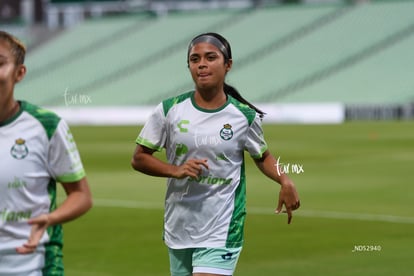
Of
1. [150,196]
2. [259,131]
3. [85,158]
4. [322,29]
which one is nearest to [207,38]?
[259,131]

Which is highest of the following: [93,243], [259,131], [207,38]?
[207,38]

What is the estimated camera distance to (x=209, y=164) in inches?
290

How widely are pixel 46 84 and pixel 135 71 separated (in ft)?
19.2

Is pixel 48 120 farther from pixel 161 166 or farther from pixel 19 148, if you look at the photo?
pixel 161 166

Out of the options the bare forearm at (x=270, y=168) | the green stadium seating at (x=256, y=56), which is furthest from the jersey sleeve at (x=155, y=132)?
the green stadium seating at (x=256, y=56)

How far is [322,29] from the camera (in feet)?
201

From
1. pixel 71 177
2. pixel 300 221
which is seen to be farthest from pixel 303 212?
pixel 71 177

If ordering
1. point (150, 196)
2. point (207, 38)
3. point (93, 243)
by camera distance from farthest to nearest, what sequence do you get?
point (150, 196) < point (93, 243) < point (207, 38)

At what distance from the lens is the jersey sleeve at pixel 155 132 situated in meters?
7.41

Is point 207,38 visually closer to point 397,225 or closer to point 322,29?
point 397,225

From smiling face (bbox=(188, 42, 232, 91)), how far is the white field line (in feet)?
30.8

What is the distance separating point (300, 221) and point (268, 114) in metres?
32.0

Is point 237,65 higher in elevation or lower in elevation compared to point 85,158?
higher

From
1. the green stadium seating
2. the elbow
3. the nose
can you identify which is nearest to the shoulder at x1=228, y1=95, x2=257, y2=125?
the nose
